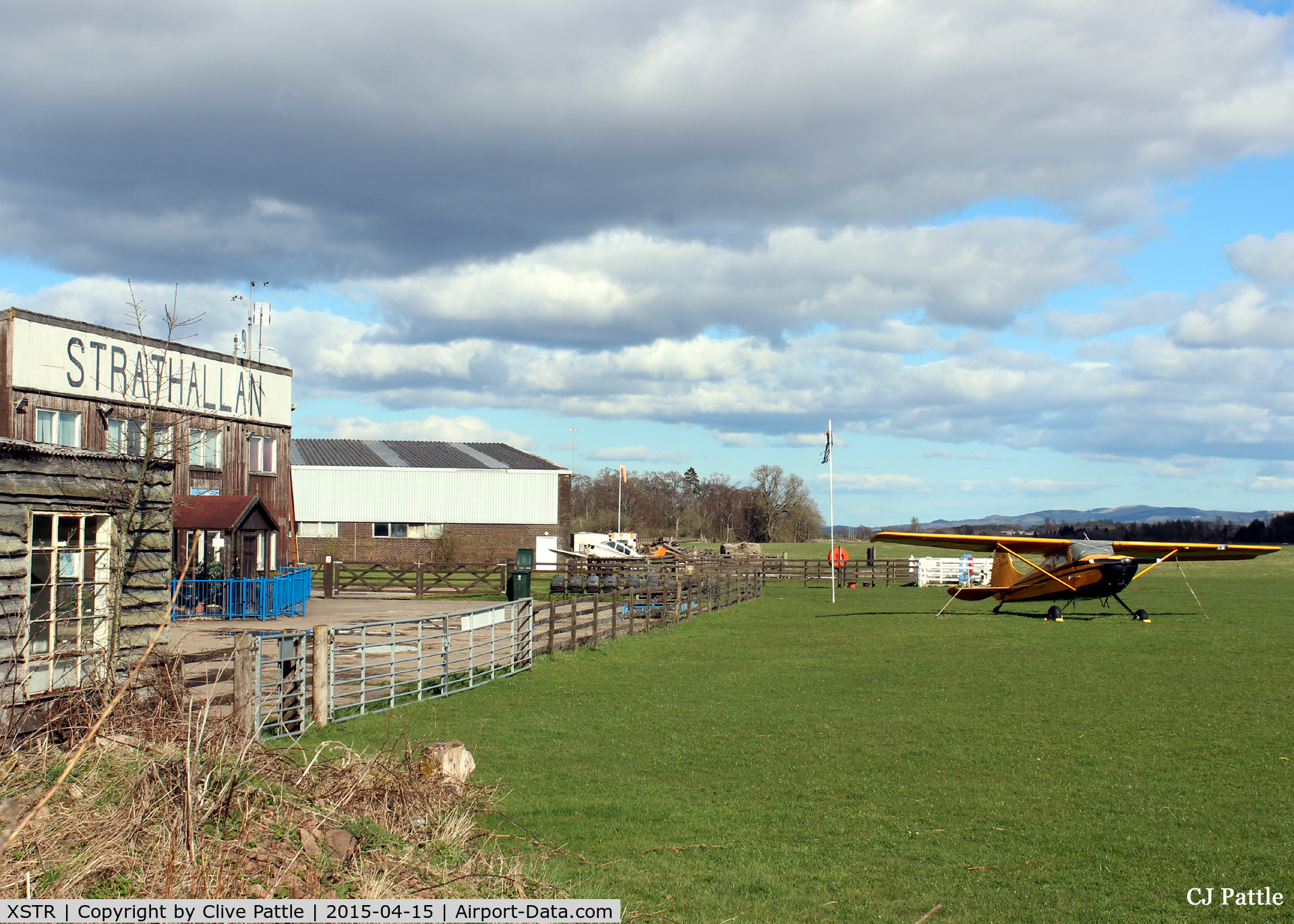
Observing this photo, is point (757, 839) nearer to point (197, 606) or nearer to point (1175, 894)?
point (1175, 894)

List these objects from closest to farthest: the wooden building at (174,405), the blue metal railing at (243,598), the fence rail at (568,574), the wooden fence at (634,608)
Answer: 1. the wooden fence at (634,608)
2. the wooden building at (174,405)
3. the blue metal railing at (243,598)
4. the fence rail at (568,574)

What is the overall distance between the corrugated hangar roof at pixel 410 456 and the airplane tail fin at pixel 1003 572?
29755mm

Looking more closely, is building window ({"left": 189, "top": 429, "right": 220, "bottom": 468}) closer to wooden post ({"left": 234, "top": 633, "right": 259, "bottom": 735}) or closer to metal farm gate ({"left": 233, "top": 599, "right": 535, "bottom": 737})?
metal farm gate ({"left": 233, "top": 599, "right": 535, "bottom": 737})

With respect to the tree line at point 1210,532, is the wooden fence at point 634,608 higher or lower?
lower

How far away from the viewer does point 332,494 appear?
5238cm

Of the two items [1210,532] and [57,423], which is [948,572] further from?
[1210,532]

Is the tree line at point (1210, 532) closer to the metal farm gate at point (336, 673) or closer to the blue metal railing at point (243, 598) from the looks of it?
the blue metal railing at point (243, 598)

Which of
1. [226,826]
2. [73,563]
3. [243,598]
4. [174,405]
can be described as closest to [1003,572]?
[243,598]

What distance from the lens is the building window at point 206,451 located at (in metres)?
28.1

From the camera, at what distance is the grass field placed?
600 cm

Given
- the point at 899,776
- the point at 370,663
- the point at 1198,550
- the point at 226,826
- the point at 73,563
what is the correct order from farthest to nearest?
the point at 1198,550 → the point at 370,663 → the point at 73,563 → the point at 899,776 → the point at 226,826

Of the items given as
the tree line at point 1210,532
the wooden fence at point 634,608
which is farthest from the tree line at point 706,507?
the wooden fence at point 634,608

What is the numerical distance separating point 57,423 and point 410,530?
28.7 metres

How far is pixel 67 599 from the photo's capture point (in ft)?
29.5
